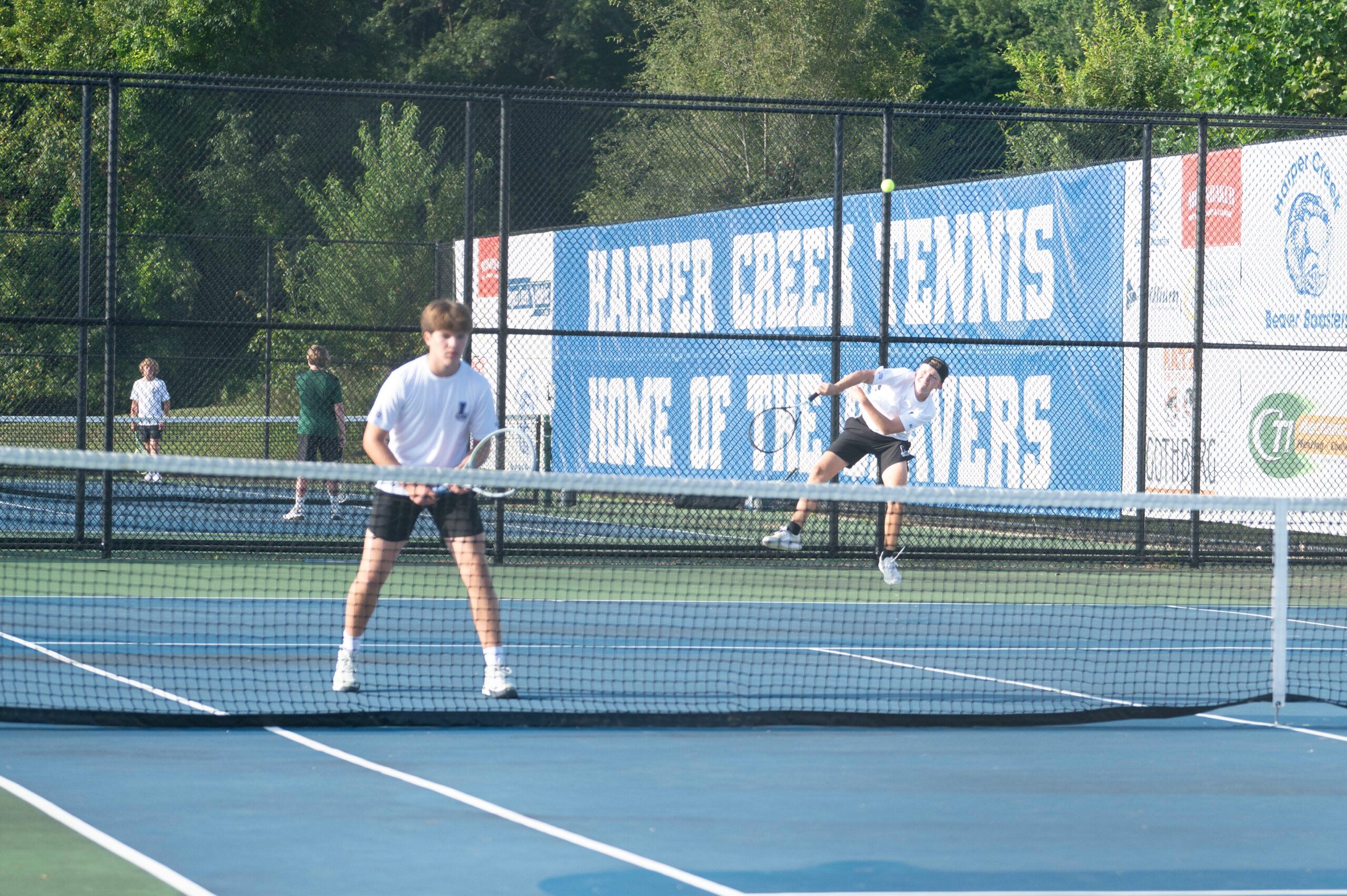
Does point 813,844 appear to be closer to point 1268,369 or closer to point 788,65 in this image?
point 1268,369

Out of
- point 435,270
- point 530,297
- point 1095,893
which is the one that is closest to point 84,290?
point 1095,893

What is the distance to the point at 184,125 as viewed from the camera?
29.0 m

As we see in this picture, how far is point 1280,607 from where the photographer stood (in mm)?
7723

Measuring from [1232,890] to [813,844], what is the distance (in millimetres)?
1053

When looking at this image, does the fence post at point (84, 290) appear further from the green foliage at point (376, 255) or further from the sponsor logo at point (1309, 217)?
the green foliage at point (376, 255)

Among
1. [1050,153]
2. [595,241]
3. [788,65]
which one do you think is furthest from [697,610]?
[788,65]

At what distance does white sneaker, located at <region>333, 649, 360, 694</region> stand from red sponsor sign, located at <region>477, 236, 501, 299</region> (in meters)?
16.3

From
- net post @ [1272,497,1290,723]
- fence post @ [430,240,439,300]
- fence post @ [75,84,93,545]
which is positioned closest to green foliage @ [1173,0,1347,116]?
fence post @ [430,240,439,300]

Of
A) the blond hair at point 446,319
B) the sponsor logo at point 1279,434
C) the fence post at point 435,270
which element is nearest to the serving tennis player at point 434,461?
the blond hair at point 446,319

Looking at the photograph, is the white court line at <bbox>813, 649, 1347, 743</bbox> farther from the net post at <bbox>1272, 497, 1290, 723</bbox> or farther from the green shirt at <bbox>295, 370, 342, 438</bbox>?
the green shirt at <bbox>295, 370, 342, 438</bbox>

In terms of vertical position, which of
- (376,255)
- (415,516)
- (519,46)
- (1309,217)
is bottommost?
(415,516)

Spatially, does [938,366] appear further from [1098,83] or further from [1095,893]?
[1098,83]

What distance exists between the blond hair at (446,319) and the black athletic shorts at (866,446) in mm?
5905

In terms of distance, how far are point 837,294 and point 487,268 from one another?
1053 cm
